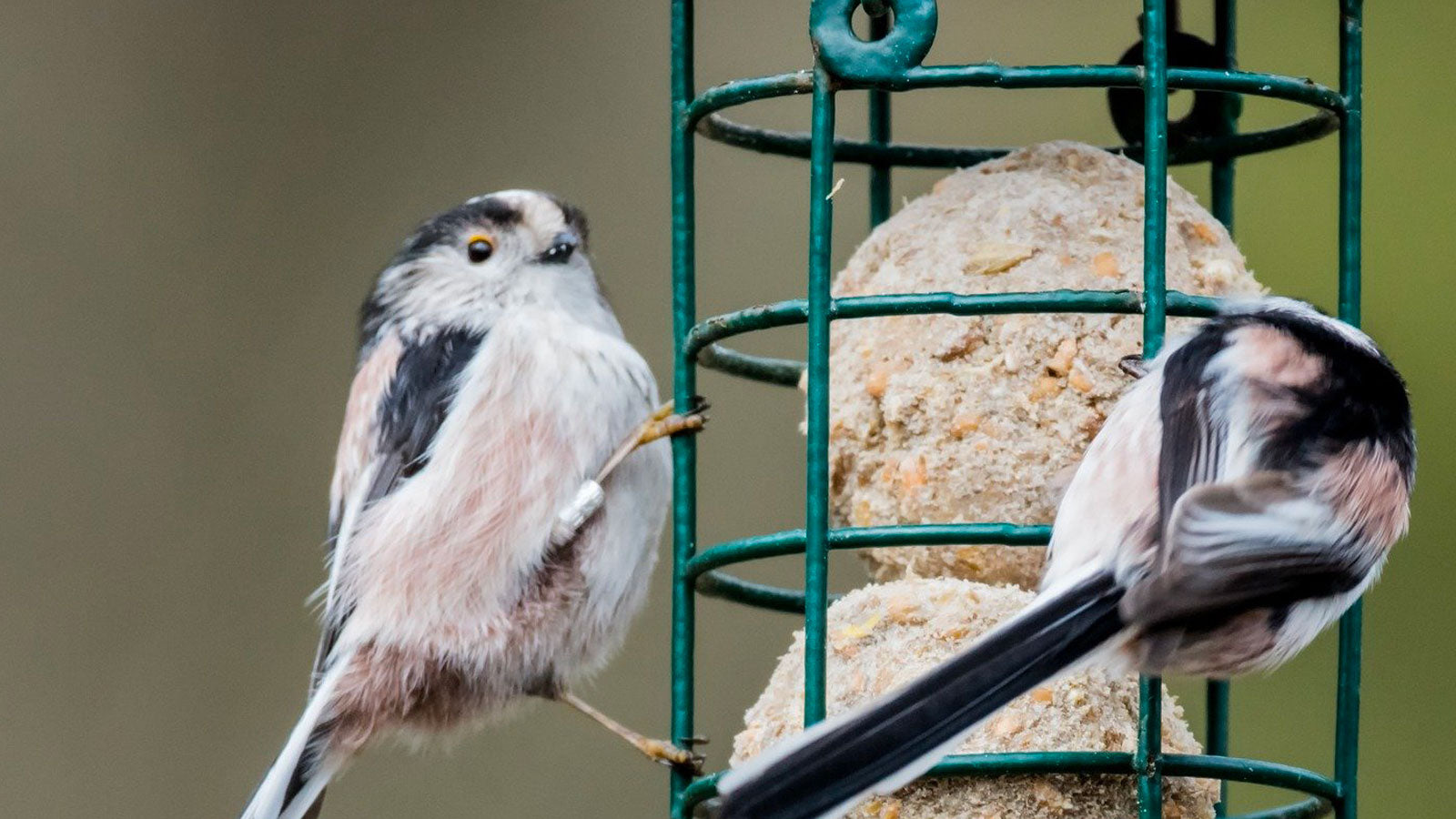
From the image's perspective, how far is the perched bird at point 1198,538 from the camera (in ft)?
7.25

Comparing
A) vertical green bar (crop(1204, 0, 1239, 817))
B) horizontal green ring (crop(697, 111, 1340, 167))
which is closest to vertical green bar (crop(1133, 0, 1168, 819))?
horizontal green ring (crop(697, 111, 1340, 167))

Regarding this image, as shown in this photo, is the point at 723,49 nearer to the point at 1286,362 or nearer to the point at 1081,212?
the point at 1081,212

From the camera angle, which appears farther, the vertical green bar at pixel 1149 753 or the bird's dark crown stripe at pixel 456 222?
the bird's dark crown stripe at pixel 456 222

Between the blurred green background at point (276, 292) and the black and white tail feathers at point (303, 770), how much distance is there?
1040 millimetres

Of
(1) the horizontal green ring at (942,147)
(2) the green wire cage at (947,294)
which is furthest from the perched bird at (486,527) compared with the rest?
(1) the horizontal green ring at (942,147)

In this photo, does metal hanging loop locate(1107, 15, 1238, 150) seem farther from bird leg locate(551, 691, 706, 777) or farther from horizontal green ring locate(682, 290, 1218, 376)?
bird leg locate(551, 691, 706, 777)

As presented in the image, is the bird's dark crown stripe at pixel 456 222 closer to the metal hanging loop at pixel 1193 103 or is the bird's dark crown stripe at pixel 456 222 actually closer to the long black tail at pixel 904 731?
the metal hanging loop at pixel 1193 103

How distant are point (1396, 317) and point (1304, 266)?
0.18m

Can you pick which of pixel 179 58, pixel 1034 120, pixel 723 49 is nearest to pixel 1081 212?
pixel 1034 120

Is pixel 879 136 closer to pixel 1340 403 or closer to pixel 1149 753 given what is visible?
pixel 1340 403

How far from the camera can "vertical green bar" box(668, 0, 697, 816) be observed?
288 centimetres

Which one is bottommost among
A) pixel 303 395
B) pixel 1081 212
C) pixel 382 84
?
pixel 303 395

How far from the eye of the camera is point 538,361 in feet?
11.1

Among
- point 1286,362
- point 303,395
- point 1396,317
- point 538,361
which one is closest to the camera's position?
point 1286,362
